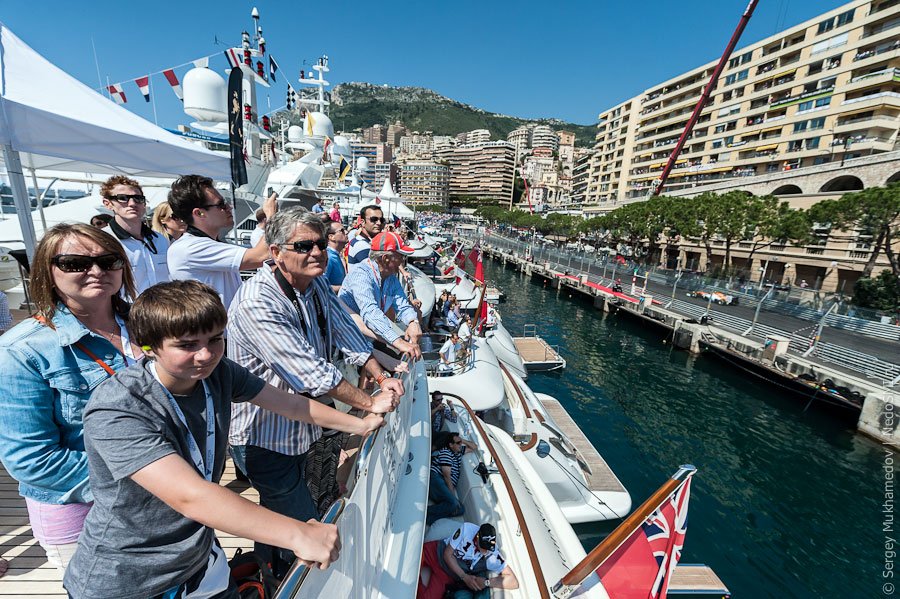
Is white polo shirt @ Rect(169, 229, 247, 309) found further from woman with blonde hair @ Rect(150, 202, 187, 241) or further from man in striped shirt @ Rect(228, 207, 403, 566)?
woman with blonde hair @ Rect(150, 202, 187, 241)

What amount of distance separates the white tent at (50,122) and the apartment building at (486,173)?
123711 millimetres

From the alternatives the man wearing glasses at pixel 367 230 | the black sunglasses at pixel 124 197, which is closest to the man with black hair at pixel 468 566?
the black sunglasses at pixel 124 197

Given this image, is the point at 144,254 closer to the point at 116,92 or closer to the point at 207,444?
the point at 207,444

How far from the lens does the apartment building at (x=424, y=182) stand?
123m

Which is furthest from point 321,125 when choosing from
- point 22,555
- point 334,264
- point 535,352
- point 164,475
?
point 164,475

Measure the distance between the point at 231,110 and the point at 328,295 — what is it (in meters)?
6.99

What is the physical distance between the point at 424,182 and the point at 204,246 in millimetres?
126931

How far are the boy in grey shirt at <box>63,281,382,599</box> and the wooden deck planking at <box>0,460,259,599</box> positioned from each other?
181 cm

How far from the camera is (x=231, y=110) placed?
282 inches

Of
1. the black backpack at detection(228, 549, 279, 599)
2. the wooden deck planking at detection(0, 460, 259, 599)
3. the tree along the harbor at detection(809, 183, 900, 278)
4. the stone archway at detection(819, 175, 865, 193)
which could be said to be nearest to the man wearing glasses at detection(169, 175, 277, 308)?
the black backpack at detection(228, 549, 279, 599)

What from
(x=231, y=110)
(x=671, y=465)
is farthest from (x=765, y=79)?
(x=231, y=110)

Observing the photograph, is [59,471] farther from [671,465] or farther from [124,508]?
[671,465]

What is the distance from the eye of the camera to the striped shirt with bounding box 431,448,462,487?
4.11 meters

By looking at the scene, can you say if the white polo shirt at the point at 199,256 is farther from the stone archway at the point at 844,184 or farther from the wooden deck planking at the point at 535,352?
the stone archway at the point at 844,184
